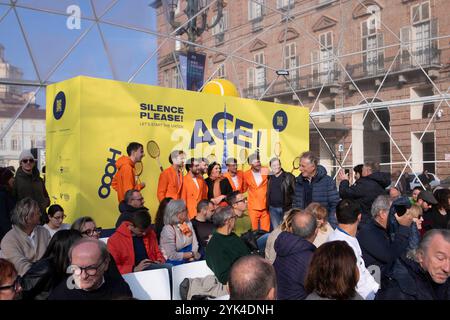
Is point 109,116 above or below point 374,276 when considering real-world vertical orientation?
above

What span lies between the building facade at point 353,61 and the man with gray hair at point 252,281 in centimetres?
1276

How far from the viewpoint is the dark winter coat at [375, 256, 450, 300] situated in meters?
2.78

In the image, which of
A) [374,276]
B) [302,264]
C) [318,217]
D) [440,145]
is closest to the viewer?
[302,264]

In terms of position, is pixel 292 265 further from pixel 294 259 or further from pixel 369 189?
pixel 369 189

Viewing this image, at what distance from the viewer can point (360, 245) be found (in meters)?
3.94

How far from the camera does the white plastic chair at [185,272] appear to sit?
3.87 metres

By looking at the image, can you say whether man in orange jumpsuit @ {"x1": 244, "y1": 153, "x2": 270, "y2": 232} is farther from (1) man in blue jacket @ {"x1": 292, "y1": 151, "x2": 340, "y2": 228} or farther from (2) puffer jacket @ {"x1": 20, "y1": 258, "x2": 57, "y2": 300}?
(2) puffer jacket @ {"x1": 20, "y1": 258, "x2": 57, "y2": 300}

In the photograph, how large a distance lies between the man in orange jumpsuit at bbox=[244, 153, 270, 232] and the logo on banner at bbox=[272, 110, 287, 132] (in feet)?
5.02

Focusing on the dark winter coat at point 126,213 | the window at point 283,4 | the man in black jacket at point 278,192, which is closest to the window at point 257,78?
the window at point 283,4

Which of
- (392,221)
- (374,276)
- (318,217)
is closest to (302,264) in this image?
(374,276)

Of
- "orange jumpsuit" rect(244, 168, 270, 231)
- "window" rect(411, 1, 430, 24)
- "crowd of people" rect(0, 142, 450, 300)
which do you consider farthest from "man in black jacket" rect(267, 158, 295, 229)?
"window" rect(411, 1, 430, 24)

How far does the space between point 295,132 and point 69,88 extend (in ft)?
14.6

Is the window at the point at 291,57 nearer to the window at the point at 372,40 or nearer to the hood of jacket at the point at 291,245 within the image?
the window at the point at 372,40

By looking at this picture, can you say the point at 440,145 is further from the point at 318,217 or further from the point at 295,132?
the point at 318,217
